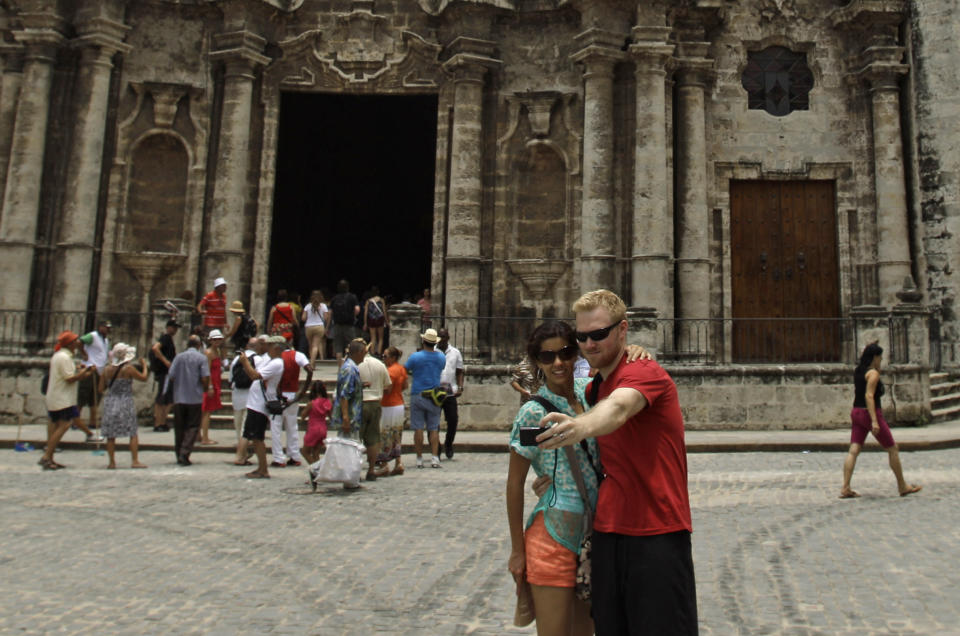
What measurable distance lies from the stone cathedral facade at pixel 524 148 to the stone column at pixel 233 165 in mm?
46

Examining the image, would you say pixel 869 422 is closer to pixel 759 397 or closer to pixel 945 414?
pixel 759 397

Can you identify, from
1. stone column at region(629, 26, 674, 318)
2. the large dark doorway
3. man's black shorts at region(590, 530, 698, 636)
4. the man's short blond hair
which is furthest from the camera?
the large dark doorway

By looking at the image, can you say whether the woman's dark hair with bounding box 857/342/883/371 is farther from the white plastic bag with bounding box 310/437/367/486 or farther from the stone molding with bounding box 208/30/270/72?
the stone molding with bounding box 208/30/270/72

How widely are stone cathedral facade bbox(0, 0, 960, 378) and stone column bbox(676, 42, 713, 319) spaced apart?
0.05 meters

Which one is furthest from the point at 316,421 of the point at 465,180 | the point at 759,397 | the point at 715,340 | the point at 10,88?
the point at 10,88

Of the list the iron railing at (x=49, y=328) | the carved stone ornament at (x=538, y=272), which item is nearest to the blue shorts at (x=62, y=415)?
the iron railing at (x=49, y=328)

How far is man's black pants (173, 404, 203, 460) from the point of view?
10344 millimetres

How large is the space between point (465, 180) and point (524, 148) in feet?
5.33

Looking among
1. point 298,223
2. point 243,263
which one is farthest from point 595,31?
point 298,223

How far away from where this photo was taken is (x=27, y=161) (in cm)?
1602

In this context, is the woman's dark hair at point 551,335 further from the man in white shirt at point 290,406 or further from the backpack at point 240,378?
the backpack at point 240,378

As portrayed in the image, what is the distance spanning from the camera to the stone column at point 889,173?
17.0m

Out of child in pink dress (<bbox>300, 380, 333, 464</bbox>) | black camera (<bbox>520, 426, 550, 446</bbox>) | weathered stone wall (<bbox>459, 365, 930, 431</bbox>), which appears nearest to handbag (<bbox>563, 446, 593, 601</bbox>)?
black camera (<bbox>520, 426, 550, 446</bbox>)

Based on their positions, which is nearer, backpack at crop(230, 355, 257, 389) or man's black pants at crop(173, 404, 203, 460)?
man's black pants at crop(173, 404, 203, 460)
